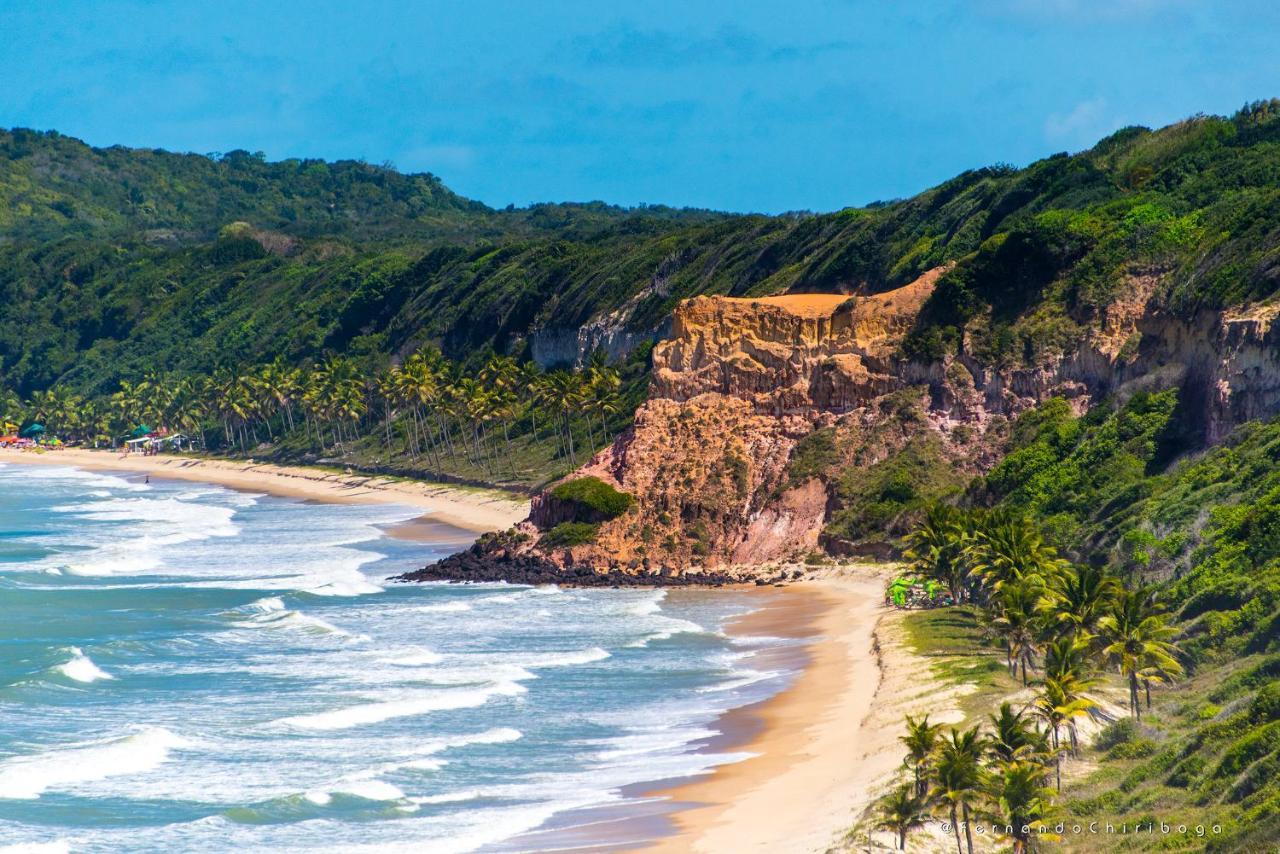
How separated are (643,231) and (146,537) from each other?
108 m

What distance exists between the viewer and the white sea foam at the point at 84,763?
129ft

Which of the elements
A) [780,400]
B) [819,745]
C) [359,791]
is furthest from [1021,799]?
[780,400]

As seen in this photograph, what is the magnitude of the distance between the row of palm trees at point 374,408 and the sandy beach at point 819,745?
1845 inches

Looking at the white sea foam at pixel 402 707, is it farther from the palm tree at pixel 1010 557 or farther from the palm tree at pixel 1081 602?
the palm tree at pixel 1081 602

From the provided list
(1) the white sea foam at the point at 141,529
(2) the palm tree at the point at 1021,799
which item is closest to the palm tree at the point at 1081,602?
(2) the palm tree at the point at 1021,799

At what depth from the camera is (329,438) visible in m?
144

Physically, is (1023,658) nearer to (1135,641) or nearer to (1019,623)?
(1019,623)

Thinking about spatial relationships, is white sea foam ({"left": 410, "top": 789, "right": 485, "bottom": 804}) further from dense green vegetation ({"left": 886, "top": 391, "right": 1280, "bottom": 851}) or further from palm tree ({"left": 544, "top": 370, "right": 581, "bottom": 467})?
palm tree ({"left": 544, "top": 370, "right": 581, "bottom": 467})

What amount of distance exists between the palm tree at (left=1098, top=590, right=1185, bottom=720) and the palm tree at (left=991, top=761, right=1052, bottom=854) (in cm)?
833

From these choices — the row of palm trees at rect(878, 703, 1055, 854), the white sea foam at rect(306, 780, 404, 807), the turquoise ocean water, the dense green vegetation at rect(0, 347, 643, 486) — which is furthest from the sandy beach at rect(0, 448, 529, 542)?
the row of palm trees at rect(878, 703, 1055, 854)

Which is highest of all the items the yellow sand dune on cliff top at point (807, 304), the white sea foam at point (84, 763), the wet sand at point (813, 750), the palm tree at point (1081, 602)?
the yellow sand dune on cliff top at point (807, 304)

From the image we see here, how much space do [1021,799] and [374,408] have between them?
389 feet

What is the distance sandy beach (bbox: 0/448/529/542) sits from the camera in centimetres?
9675

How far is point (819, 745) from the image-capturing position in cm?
4122
